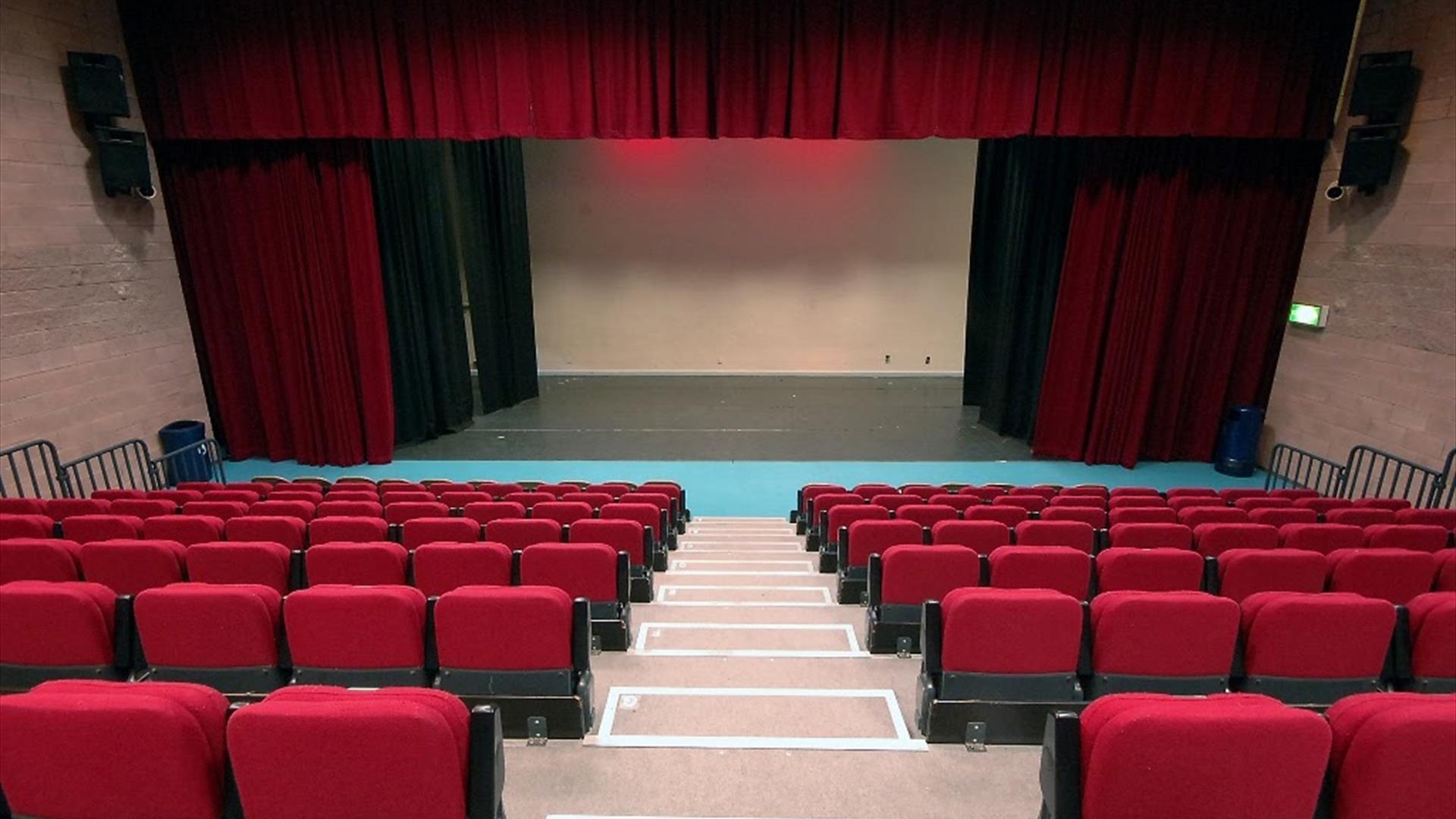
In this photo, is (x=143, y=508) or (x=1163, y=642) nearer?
(x=1163, y=642)

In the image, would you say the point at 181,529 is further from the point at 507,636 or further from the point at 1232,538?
the point at 1232,538

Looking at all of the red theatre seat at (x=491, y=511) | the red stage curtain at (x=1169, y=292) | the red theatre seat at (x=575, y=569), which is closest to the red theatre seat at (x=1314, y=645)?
the red theatre seat at (x=575, y=569)

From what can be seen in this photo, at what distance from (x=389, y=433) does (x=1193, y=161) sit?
11251 mm

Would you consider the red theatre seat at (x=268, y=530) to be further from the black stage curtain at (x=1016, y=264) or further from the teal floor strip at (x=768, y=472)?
the black stage curtain at (x=1016, y=264)

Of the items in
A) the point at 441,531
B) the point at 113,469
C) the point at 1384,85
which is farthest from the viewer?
the point at 113,469

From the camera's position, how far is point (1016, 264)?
36.7 feet

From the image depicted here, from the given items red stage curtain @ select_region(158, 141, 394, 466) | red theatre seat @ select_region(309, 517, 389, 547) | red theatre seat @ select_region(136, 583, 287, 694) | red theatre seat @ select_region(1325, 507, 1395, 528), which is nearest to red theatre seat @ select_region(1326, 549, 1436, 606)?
red theatre seat @ select_region(1325, 507, 1395, 528)

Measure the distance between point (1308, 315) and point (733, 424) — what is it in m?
7.88

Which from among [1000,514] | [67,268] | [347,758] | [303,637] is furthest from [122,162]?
[1000,514]

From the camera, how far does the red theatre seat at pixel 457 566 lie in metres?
3.90

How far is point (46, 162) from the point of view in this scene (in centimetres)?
782

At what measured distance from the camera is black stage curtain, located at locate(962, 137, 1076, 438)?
10.6m

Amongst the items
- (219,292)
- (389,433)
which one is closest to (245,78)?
(219,292)

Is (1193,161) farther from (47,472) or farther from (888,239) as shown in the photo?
(47,472)
